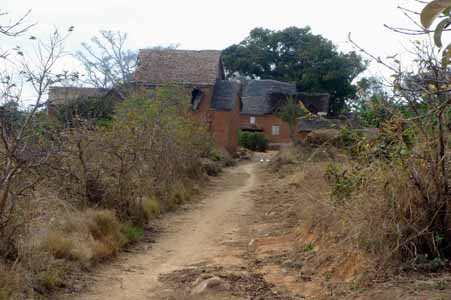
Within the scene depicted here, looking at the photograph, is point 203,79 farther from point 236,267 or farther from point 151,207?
point 236,267

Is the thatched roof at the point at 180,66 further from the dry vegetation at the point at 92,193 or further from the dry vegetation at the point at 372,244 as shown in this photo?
the dry vegetation at the point at 372,244

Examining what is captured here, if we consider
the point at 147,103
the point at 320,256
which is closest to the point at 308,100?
the point at 147,103

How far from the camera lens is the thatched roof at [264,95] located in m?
53.2

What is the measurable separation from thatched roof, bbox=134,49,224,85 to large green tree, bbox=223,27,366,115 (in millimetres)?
18413

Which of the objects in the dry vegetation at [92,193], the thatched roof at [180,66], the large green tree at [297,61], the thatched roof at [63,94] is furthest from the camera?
the large green tree at [297,61]

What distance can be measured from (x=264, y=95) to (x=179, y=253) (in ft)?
143

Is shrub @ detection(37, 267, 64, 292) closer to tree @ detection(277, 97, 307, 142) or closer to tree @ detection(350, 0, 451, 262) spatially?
tree @ detection(350, 0, 451, 262)

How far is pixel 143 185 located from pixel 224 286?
22.9ft

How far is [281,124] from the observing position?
5231cm

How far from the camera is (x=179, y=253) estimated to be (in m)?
10.9

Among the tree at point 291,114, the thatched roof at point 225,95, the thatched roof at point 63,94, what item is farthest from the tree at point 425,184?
the tree at point 291,114

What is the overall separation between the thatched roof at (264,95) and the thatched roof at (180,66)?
1440 centimetres

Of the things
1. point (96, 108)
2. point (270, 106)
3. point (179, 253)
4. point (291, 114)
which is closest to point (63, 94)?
point (179, 253)

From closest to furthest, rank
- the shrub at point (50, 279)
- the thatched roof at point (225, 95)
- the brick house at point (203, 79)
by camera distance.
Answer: the shrub at point (50, 279)
the brick house at point (203, 79)
the thatched roof at point (225, 95)
